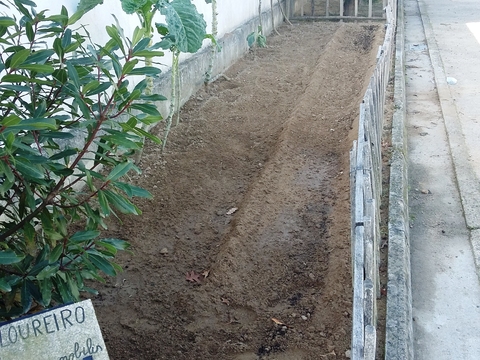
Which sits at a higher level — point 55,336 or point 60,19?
point 60,19

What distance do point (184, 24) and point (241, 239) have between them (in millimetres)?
1656

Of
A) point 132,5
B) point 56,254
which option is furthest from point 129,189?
point 132,5

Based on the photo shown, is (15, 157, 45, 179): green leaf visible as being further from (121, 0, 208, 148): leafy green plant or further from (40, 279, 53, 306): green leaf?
(121, 0, 208, 148): leafy green plant

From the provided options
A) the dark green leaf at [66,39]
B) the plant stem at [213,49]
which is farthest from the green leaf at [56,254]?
the plant stem at [213,49]

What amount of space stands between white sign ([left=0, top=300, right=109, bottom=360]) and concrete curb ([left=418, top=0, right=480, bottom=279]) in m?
2.61

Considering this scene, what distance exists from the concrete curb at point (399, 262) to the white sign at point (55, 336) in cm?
139

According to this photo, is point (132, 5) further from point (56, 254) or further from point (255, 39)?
point (255, 39)

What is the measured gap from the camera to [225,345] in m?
2.71

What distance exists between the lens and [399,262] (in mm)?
3205

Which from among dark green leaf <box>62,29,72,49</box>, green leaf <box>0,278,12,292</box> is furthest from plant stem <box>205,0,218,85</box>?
green leaf <box>0,278,12,292</box>

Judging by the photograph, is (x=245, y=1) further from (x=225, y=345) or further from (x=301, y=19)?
(x=225, y=345)

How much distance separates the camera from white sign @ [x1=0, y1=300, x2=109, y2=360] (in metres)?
1.63

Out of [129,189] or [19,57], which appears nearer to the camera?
[19,57]

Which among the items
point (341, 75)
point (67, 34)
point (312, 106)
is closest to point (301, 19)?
point (341, 75)
